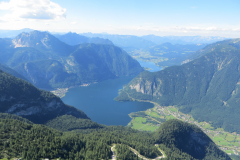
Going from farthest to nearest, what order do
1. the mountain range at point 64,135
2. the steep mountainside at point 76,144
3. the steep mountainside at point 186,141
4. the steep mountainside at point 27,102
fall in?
the steep mountainside at point 27,102, the steep mountainside at point 186,141, the mountain range at point 64,135, the steep mountainside at point 76,144

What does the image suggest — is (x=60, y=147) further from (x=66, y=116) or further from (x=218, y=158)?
(x=218, y=158)

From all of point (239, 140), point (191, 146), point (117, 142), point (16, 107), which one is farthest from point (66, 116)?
point (239, 140)

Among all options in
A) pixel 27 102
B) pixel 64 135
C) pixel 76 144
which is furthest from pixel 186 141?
pixel 27 102

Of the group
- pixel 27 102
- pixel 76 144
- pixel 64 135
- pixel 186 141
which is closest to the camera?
pixel 76 144

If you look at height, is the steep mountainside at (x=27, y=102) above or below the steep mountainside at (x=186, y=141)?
above

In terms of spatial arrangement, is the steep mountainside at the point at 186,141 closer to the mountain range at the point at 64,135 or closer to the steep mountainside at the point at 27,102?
the mountain range at the point at 64,135

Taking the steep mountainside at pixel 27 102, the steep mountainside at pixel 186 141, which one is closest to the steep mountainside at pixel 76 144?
the steep mountainside at pixel 186 141

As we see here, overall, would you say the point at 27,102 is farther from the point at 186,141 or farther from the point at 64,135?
the point at 186,141

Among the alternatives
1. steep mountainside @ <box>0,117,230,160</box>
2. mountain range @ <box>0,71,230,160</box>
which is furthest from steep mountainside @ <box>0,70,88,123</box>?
steep mountainside @ <box>0,117,230,160</box>

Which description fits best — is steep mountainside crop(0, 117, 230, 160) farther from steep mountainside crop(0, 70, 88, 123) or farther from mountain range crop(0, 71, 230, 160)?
steep mountainside crop(0, 70, 88, 123)
